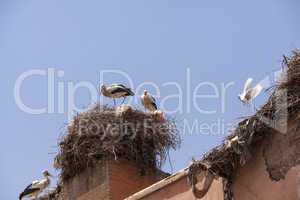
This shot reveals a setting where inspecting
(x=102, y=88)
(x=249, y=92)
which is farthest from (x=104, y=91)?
(x=249, y=92)

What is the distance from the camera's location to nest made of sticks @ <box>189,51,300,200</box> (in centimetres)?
1044

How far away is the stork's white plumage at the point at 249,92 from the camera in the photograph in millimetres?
14873

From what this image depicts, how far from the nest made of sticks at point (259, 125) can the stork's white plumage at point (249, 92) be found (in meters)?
3.61

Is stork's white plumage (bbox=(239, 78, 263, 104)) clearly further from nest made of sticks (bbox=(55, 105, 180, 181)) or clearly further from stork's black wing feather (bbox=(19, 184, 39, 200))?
stork's black wing feather (bbox=(19, 184, 39, 200))

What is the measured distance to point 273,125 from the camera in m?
10.5

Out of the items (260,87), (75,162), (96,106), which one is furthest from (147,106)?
(260,87)

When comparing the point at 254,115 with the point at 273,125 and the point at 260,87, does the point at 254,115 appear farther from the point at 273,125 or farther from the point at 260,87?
the point at 260,87

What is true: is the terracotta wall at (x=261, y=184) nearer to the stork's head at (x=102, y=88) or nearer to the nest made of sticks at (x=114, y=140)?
the nest made of sticks at (x=114, y=140)

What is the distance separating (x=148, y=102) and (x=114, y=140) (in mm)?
2897

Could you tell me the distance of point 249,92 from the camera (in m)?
15.2

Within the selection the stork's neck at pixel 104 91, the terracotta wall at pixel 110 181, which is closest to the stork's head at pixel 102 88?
the stork's neck at pixel 104 91

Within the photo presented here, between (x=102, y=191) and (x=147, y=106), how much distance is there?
12.5ft

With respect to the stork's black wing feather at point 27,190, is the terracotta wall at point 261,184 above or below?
above

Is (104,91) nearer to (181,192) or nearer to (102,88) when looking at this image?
(102,88)
